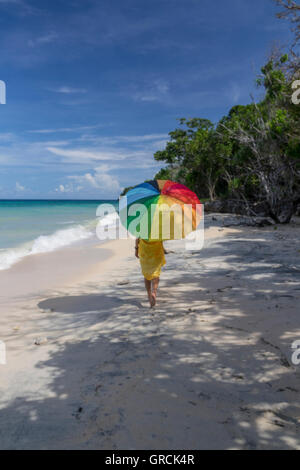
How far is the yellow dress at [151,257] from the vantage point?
4879 millimetres

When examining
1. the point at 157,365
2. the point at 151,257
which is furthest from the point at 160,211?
the point at 157,365

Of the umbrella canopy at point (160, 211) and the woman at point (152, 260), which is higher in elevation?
the umbrella canopy at point (160, 211)

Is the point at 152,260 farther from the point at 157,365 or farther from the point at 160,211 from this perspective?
the point at 157,365

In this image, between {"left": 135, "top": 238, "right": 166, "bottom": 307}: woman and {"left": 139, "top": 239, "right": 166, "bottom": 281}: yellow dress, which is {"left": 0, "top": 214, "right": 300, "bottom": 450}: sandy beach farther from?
{"left": 139, "top": 239, "right": 166, "bottom": 281}: yellow dress

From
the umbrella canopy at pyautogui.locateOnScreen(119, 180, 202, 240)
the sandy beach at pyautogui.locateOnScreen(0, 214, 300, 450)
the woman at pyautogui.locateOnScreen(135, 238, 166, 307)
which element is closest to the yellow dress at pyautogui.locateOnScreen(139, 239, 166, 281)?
the woman at pyautogui.locateOnScreen(135, 238, 166, 307)

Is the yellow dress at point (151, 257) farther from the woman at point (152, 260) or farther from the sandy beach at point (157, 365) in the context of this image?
the sandy beach at point (157, 365)

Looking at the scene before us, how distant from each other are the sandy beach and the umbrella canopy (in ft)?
4.21

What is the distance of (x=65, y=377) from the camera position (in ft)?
10.1

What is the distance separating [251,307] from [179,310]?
42.5 inches

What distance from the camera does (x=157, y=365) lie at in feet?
10.4

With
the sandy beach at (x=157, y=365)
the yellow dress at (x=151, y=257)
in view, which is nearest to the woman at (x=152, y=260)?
the yellow dress at (x=151, y=257)

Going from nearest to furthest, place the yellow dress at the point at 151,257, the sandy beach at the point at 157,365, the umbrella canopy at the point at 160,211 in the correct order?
the sandy beach at the point at 157,365, the umbrella canopy at the point at 160,211, the yellow dress at the point at 151,257

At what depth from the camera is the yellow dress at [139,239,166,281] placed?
488 cm

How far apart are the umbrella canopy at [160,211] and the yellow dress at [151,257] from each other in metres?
0.50
